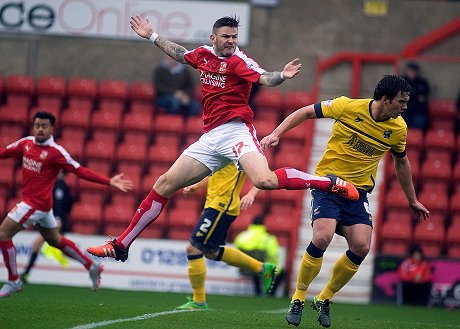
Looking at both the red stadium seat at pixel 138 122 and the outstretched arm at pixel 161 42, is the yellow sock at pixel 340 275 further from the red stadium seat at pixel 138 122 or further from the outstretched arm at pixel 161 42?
the red stadium seat at pixel 138 122

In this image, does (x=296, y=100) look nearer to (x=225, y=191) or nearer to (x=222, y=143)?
(x=225, y=191)

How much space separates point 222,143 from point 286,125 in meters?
0.64

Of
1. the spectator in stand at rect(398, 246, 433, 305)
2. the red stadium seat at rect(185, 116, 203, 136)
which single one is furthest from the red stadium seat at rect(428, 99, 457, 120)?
the red stadium seat at rect(185, 116, 203, 136)

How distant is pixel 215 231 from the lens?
11398mm

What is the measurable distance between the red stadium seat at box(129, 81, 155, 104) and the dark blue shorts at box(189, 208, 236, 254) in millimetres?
8899

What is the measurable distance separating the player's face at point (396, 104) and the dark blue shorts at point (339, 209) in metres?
0.90

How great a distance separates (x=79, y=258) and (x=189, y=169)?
4.36 meters

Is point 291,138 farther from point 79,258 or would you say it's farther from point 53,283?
point 79,258

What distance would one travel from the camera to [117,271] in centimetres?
1730

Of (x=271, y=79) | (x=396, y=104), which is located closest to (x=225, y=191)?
(x=271, y=79)

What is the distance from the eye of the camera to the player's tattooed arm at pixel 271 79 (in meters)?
8.68

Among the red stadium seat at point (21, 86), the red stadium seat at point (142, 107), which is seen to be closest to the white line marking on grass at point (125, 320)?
the red stadium seat at point (142, 107)

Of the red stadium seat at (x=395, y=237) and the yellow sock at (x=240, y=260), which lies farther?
the red stadium seat at (x=395, y=237)

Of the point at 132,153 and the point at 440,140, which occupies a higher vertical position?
the point at 440,140
